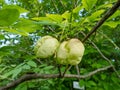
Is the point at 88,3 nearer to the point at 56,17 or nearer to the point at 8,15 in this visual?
the point at 56,17

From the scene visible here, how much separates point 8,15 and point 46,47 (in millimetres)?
124

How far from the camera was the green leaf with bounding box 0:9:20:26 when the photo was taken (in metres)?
0.60

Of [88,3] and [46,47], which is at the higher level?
[88,3]

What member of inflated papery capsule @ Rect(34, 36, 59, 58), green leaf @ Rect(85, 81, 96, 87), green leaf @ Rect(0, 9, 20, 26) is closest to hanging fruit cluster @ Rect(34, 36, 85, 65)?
inflated papery capsule @ Rect(34, 36, 59, 58)

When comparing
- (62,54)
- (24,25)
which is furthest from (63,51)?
(24,25)

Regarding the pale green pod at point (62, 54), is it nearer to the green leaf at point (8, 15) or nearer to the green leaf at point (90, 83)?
the green leaf at point (8, 15)

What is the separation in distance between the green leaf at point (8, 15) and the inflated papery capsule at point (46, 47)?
0.10 meters

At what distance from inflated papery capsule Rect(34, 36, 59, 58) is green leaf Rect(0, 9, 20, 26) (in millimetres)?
101

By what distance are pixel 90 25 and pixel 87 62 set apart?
1430 mm

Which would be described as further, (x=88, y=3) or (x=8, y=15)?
(x=88, y=3)

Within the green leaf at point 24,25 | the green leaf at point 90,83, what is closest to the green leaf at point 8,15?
the green leaf at point 24,25

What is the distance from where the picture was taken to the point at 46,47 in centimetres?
69

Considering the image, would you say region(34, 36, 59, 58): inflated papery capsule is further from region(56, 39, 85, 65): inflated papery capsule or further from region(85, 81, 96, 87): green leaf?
region(85, 81, 96, 87): green leaf

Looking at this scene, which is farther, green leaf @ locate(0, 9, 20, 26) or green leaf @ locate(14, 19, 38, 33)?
green leaf @ locate(14, 19, 38, 33)
